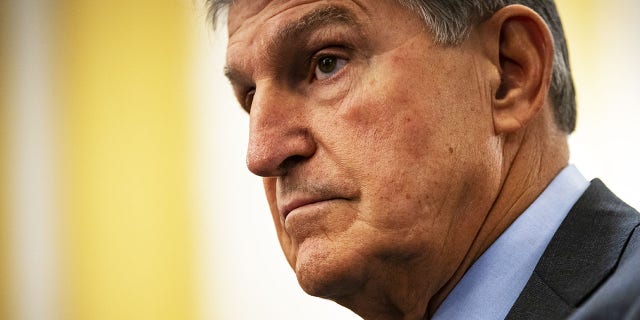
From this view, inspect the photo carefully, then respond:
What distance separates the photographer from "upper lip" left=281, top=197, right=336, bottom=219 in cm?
174

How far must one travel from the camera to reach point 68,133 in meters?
3.98

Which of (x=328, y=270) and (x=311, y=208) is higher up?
(x=311, y=208)

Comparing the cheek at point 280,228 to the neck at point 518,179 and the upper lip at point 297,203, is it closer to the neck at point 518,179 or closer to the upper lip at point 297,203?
the upper lip at point 297,203

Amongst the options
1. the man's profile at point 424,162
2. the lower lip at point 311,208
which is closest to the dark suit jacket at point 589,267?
the man's profile at point 424,162

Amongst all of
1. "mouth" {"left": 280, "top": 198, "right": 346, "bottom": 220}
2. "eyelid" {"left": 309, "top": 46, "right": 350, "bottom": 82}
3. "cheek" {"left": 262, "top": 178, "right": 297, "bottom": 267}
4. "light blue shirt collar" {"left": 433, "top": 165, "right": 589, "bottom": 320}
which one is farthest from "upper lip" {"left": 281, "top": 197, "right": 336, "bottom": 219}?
"light blue shirt collar" {"left": 433, "top": 165, "right": 589, "bottom": 320}

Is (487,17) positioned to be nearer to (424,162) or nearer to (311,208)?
(424,162)

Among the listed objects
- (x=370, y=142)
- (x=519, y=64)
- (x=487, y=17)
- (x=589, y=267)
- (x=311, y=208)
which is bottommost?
(x=589, y=267)

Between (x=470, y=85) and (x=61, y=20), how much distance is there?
279 cm

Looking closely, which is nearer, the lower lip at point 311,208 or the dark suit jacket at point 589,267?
the dark suit jacket at point 589,267

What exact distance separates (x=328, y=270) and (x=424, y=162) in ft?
0.98

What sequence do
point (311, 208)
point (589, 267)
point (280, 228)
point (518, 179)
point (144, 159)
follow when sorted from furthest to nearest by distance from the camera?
point (144, 159) → point (280, 228) → point (518, 179) → point (311, 208) → point (589, 267)

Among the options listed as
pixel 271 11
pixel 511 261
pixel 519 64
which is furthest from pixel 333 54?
pixel 511 261

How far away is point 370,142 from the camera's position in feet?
5.57

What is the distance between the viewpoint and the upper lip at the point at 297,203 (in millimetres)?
1739
